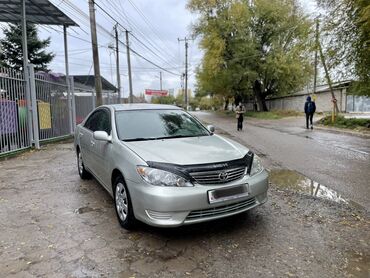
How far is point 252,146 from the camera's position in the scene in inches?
454

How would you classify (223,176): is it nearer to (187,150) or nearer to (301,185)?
(187,150)

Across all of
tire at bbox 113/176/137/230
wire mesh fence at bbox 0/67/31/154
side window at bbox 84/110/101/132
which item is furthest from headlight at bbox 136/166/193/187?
wire mesh fence at bbox 0/67/31/154

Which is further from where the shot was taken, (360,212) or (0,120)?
(0,120)

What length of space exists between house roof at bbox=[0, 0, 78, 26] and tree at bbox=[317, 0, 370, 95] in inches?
383

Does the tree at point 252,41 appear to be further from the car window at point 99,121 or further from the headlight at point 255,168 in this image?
the headlight at point 255,168

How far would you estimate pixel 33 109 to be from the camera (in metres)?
10.8

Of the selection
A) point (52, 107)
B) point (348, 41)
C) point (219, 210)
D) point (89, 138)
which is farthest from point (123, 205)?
point (348, 41)

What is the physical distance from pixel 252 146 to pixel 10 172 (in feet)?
25.1

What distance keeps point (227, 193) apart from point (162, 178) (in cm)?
75

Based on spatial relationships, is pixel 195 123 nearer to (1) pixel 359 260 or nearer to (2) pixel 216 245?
(2) pixel 216 245

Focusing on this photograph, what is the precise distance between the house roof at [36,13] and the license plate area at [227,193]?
9418mm

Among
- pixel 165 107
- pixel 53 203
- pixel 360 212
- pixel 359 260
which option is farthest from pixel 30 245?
pixel 360 212

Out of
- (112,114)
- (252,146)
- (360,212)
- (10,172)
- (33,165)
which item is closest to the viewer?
(360,212)

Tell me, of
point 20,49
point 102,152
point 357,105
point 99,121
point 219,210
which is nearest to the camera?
point 219,210
